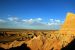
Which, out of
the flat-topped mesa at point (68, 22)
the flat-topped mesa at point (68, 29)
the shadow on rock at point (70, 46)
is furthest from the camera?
the flat-topped mesa at point (68, 22)

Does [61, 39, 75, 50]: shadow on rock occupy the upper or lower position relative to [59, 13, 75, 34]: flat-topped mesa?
lower

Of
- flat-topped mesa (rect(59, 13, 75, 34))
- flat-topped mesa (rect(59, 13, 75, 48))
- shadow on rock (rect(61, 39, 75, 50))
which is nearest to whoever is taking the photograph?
shadow on rock (rect(61, 39, 75, 50))

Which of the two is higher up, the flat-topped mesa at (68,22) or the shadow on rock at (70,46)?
the flat-topped mesa at (68,22)

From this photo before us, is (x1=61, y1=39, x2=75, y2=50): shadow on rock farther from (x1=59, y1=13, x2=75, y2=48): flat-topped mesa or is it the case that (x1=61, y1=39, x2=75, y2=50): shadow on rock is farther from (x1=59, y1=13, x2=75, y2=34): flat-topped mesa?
(x1=59, y1=13, x2=75, y2=34): flat-topped mesa

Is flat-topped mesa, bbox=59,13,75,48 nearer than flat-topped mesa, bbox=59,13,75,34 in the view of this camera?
Yes

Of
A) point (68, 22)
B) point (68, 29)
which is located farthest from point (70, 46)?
point (68, 22)

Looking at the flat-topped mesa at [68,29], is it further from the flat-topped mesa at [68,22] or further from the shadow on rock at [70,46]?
the shadow on rock at [70,46]

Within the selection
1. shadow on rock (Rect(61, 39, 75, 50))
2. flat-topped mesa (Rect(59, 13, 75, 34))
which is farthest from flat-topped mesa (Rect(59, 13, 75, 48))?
shadow on rock (Rect(61, 39, 75, 50))

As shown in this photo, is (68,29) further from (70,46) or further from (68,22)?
(70,46)

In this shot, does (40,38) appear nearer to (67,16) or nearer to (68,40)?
(68,40)

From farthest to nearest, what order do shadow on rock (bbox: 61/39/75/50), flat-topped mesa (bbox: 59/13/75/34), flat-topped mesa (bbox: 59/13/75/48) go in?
flat-topped mesa (bbox: 59/13/75/34), flat-topped mesa (bbox: 59/13/75/48), shadow on rock (bbox: 61/39/75/50)

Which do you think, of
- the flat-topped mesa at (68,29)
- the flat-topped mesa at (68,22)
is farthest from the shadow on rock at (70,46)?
the flat-topped mesa at (68,22)

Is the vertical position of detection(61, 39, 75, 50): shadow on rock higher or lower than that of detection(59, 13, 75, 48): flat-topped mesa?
lower

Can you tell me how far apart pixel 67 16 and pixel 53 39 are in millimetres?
16108
